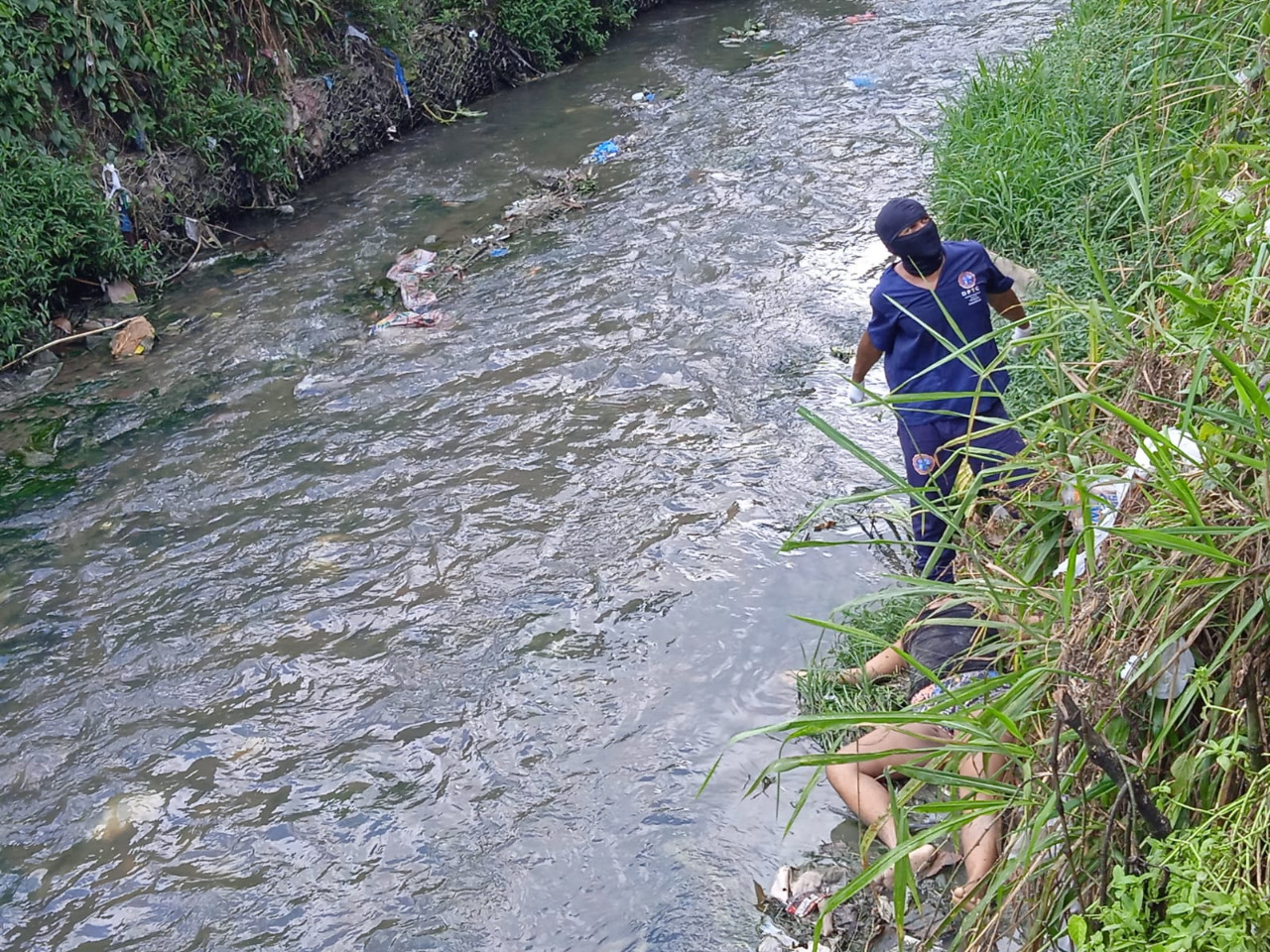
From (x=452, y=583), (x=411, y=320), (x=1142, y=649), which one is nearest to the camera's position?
(x=1142, y=649)

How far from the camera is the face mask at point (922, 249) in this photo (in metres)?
3.61

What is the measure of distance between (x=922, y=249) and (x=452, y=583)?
2.39m

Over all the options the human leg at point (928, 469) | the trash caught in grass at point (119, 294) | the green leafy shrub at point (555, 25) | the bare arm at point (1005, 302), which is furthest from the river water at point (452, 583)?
the green leafy shrub at point (555, 25)

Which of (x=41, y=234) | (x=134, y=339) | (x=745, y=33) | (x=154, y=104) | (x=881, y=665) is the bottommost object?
(x=881, y=665)

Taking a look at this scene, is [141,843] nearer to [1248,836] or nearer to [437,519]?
[437,519]

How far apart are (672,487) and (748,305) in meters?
1.77

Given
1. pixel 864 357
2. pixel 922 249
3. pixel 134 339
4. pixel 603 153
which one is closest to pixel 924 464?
pixel 864 357

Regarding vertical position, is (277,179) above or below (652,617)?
above

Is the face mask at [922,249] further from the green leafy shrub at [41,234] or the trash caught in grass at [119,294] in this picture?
the trash caught in grass at [119,294]

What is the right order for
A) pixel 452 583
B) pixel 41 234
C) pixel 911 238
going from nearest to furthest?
pixel 911 238 → pixel 452 583 → pixel 41 234

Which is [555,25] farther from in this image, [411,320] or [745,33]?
[411,320]

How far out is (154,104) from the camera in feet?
25.8

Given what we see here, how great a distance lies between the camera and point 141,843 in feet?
12.3

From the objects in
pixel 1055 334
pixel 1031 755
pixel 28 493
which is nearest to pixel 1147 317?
pixel 1055 334
